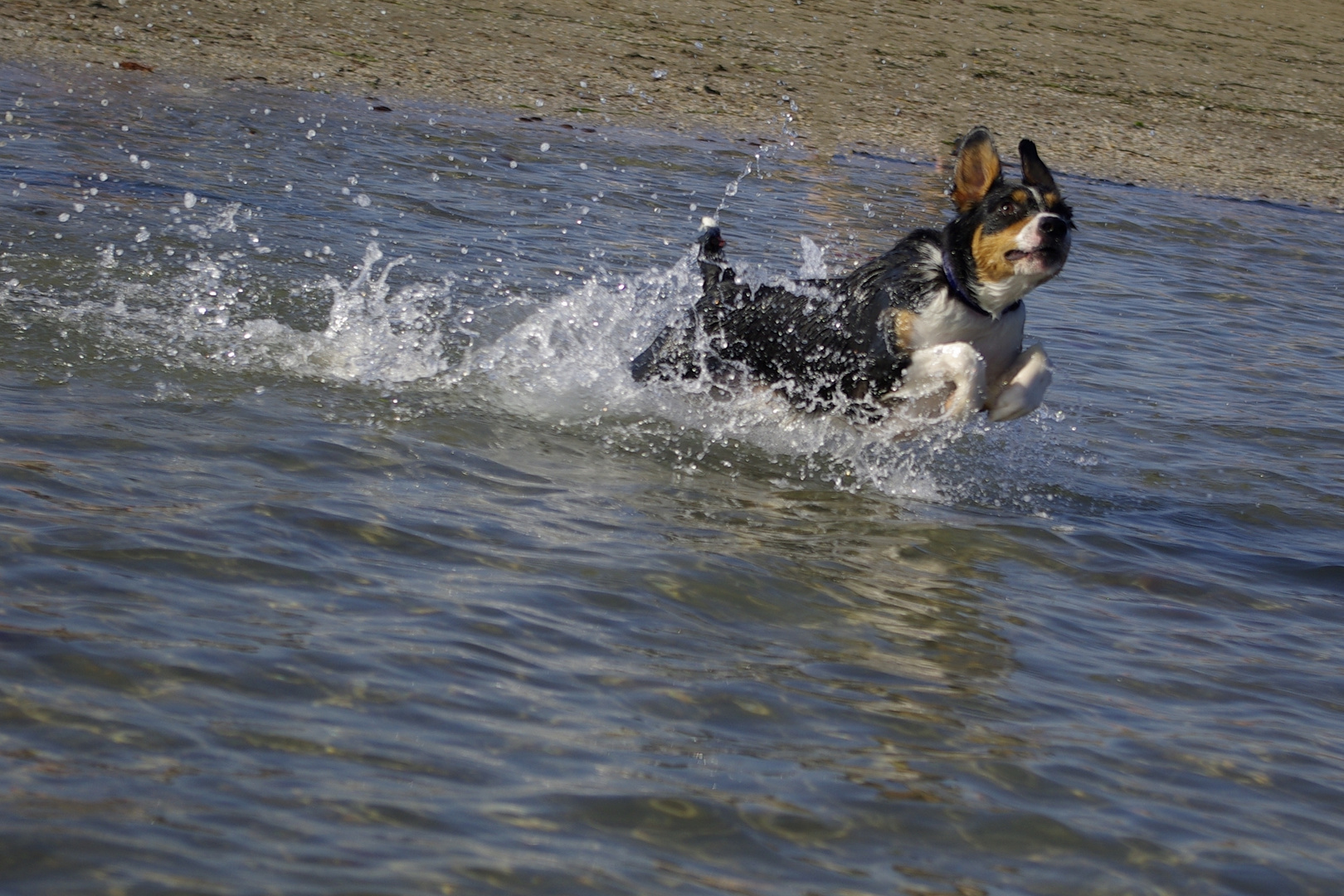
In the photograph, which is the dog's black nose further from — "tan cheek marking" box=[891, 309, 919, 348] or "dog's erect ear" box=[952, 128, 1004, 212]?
"tan cheek marking" box=[891, 309, 919, 348]

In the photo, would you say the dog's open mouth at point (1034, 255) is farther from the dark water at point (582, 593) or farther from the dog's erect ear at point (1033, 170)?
the dark water at point (582, 593)

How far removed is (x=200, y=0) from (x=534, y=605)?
11.5m

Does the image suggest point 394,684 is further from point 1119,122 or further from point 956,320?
point 1119,122

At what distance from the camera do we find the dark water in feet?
9.66

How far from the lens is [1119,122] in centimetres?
1443

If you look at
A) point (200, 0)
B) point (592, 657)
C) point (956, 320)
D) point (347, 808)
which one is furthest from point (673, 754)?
point (200, 0)

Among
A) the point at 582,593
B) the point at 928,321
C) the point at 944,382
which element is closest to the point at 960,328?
the point at 928,321

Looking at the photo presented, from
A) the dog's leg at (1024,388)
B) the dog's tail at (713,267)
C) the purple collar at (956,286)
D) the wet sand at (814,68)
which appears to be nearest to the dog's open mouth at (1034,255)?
the purple collar at (956,286)

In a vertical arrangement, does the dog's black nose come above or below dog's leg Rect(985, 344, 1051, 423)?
above

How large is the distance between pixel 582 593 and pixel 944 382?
1945 millimetres

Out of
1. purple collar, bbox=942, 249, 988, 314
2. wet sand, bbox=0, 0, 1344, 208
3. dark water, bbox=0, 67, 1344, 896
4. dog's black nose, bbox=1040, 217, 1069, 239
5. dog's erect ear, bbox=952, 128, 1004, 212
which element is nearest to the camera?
dark water, bbox=0, 67, 1344, 896

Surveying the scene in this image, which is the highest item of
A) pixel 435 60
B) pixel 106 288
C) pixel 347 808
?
pixel 435 60

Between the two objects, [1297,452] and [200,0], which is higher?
[200,0]

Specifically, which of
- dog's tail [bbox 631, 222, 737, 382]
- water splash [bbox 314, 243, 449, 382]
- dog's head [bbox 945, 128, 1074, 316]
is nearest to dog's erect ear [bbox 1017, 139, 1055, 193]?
dog's head [bbox 945, 128, 1074, 316]
